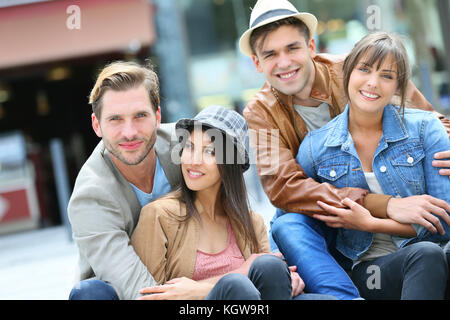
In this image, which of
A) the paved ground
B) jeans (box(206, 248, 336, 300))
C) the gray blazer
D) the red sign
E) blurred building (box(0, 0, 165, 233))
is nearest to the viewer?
jeans (box(206, 248, 336, 300))

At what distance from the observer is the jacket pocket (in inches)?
85.8

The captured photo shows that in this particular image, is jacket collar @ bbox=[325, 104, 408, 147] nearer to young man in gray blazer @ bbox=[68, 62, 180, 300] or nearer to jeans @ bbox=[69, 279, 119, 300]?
young man in gray blazer @ bbox=[68, 62, 180, 300]

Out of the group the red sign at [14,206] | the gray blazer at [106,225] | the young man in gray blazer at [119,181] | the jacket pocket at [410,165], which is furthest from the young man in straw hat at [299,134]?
the red sign at [14,206]

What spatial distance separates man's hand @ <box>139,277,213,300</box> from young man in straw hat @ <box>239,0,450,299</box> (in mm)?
421

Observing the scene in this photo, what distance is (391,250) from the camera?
2.20m

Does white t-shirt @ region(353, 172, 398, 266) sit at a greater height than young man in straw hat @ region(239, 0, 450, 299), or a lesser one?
lesser

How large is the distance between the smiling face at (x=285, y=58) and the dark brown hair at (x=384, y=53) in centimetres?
31

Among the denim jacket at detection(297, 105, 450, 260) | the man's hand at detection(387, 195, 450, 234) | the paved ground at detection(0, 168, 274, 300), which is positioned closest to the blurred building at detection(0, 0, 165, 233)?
the paved ground at detection(0, 168, 274, 300)

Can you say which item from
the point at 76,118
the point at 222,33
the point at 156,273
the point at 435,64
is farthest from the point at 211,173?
the point at 76,118

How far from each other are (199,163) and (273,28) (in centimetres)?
77

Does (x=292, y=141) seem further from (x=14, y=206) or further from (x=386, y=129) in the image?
(x=14, y=206)

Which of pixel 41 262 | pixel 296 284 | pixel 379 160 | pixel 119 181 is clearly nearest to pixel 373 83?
pixel 379 160

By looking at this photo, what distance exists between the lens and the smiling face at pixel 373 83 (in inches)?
85.0

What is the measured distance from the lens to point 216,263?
2.13m
